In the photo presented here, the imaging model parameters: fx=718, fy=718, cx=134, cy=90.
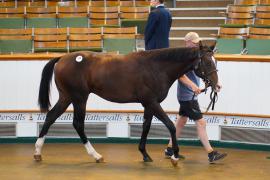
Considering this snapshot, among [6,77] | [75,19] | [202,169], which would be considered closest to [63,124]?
[6,77]

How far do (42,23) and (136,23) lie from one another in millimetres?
2088

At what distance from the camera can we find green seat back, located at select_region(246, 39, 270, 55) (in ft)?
42.4

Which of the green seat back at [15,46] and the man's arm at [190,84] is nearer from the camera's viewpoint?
the man's arm at [190,84]

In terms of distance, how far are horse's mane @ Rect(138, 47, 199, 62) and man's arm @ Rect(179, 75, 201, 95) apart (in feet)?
0.99

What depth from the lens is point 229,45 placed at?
13391mm

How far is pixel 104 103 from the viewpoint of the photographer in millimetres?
10664

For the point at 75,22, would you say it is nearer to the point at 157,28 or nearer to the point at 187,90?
the point at 157,28

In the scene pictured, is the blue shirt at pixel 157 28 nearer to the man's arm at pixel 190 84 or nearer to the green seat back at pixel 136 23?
the man's arm at pixel 190 84

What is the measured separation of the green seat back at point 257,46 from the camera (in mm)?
12938

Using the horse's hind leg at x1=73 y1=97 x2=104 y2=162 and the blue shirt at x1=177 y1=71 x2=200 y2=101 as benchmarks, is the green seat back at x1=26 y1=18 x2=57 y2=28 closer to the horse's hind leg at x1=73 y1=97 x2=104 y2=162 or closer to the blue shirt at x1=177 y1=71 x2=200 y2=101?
the horse's hind leg at x1=73 y1=97 x2=104 y2=162

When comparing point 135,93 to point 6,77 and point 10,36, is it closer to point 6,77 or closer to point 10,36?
point 6,77

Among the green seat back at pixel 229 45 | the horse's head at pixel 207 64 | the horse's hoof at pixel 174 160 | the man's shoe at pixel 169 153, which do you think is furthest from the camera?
the green seat back at pixel 229 45

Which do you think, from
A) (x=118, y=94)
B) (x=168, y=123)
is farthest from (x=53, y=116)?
(x=168, y=123)

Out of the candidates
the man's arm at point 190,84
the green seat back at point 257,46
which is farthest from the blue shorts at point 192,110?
the green seat back at point 257,46
